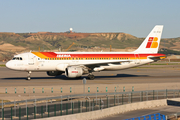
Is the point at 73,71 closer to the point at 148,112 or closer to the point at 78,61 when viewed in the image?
the point at 78,61

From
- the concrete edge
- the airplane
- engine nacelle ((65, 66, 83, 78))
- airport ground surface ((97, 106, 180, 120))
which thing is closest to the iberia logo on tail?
the airplane

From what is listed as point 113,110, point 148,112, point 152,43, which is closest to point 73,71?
point 152,43

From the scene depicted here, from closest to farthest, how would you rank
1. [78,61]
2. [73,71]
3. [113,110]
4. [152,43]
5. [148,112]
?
1. [113,110]
2. [148,112]
3. [73,71]
4. [78,61]
5. [152,43]

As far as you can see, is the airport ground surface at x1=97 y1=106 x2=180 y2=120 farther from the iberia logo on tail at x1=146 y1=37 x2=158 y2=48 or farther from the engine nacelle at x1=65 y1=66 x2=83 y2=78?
the iberia logo on tail at x1=146 y1=37 x2=158 y2=48

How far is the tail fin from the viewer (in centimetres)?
5510

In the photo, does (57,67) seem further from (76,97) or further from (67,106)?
(67,106)

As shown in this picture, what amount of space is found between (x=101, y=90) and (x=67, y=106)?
1480 cm

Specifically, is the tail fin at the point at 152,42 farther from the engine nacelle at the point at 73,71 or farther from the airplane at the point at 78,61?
the engine nacelle at the point at 73,71

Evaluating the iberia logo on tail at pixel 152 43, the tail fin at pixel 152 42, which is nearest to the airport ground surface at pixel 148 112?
the tail fin at pixel 152 42

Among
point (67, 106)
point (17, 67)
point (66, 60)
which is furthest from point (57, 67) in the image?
point (67, 106)

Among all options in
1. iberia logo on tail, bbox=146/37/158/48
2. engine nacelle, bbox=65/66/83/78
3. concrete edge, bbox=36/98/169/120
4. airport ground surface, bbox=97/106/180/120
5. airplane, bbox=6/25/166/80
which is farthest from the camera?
iberia logo on tail, bbox=146/37/158/48

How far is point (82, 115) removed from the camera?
23.4m

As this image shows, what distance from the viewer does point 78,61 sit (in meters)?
50.5

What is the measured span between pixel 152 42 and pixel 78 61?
1610 centimetres
